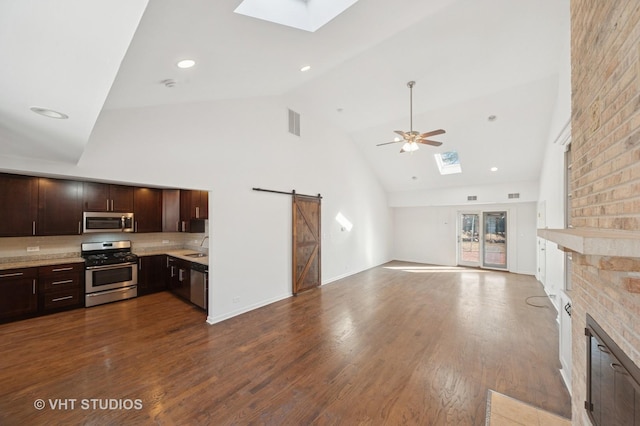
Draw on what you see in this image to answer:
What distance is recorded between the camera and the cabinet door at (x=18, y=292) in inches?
146

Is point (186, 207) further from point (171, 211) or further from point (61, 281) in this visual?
point (61, 281)

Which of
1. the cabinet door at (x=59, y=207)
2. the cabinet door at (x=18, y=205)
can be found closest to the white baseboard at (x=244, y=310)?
the cabinet door at (x=59, y=207)

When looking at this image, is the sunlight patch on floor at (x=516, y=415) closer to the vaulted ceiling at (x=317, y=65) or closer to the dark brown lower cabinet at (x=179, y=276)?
the vaulted ceiling at (x=317, y=65)

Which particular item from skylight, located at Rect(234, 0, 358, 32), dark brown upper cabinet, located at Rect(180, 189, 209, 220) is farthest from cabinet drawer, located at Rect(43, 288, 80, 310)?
skylight, located at Rect(234, 0, 358, 32)

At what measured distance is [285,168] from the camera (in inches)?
207

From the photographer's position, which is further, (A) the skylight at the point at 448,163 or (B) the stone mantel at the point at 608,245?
(A) the skylight at the point at 448,163

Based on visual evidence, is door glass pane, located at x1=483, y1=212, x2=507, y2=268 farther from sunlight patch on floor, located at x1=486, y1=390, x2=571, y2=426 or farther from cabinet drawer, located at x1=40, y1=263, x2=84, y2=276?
cabinet drawer, located at x1=40, y1=263, x2=84, y2=276

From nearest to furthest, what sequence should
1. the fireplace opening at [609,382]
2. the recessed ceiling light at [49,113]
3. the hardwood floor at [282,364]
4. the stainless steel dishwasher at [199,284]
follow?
the fireplace opening at [609,382]
the recessed ceiling light at [49,113]
the hardwood floor at [282,364]
the stainless steel dishwasher at [199,284]

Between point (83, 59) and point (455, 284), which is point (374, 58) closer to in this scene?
point (83, 59)

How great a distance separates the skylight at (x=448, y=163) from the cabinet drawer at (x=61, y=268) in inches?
334

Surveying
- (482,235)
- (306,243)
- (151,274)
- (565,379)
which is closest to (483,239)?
(482,235)

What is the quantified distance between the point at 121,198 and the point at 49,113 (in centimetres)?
399

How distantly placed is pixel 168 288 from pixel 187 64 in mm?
4835

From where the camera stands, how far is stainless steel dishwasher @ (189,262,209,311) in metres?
4.24
